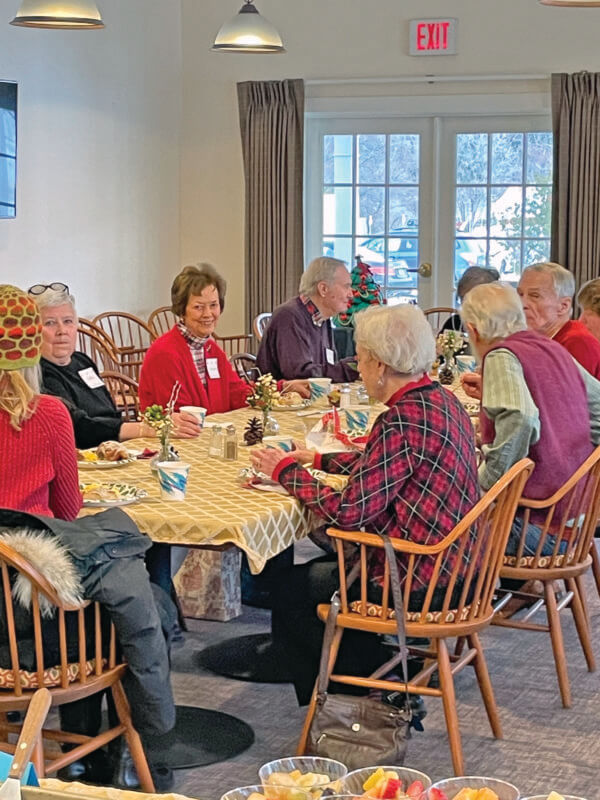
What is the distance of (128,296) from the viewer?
318 inches

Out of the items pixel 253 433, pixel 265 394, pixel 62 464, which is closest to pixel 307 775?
pixel 62 464

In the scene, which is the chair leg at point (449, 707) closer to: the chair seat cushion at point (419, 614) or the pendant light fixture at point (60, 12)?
the chair seat cushion at point (419, 614)

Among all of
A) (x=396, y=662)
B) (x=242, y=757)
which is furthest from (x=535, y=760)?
(x=242, y=757)

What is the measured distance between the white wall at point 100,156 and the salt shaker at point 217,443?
3131 mm

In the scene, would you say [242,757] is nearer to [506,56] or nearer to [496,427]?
[496,427]

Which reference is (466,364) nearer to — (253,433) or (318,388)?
(318,388)

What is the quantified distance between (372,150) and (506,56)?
1086 mm

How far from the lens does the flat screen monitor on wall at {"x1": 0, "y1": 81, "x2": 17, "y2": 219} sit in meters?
6.43

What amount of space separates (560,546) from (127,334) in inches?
183

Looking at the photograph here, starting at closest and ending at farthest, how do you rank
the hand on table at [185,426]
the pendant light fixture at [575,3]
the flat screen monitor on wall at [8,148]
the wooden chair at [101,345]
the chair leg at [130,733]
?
the chair leg at [130,733] → the hand on table at [185,426] → the pendant light fixture at [575,3] → the flat screen monitor on wall at [8,148] → the wooden chair at [101,345]

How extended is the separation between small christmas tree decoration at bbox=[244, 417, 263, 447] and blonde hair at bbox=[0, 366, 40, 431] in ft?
4.10

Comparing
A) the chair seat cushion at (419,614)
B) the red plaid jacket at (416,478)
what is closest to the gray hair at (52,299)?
the red plaid jacket at (416,478)

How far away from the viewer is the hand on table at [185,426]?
4.09 m

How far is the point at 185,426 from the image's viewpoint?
4.09m
